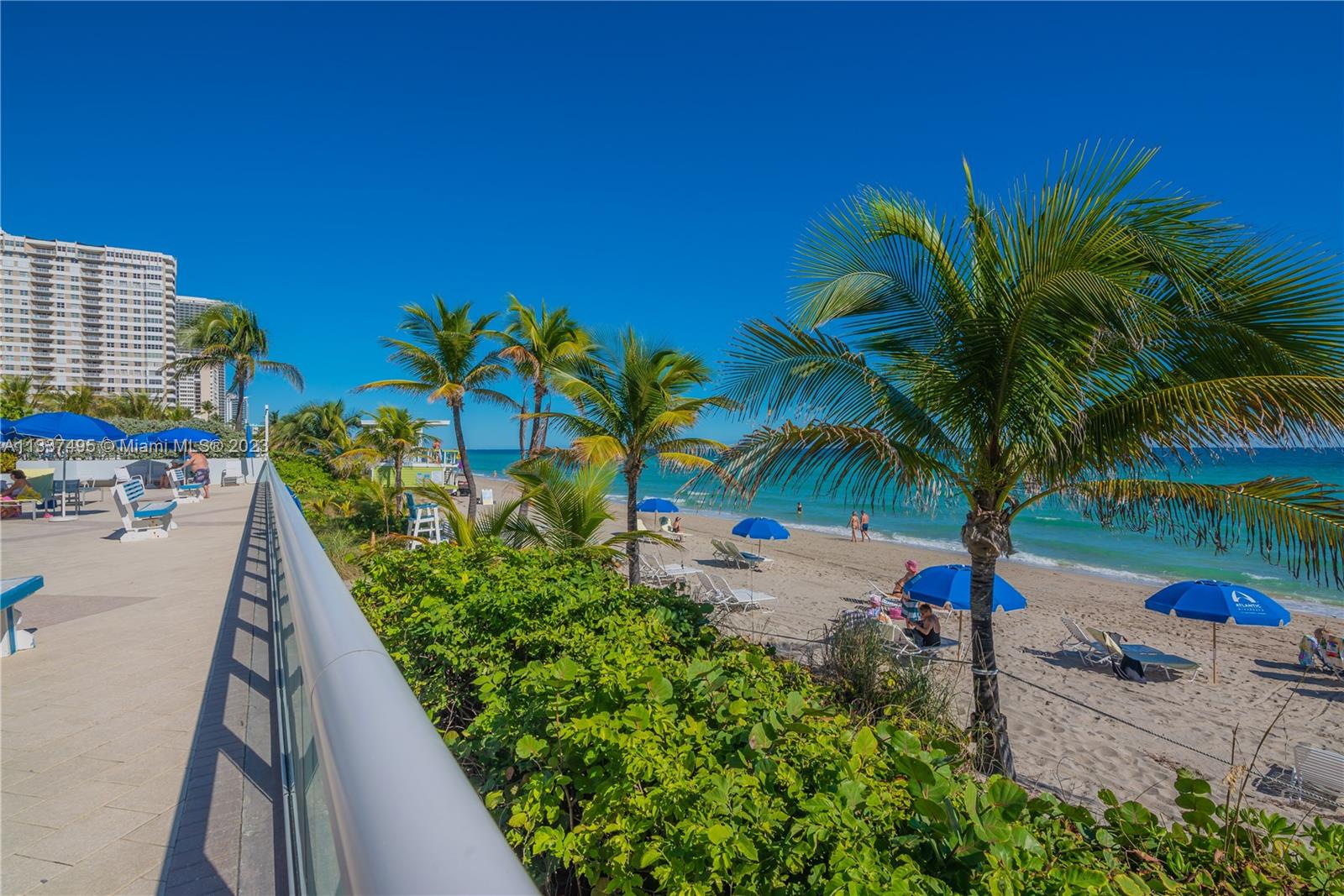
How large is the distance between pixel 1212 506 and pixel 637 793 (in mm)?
5738

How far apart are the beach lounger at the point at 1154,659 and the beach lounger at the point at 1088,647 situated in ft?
0.45

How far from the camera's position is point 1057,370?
532 centimetres

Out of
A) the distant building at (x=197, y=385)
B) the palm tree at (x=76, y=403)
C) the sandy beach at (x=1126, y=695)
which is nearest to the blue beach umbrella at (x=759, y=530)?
the sandy beach at (x=1126, y=695)

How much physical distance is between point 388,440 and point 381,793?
2488cm

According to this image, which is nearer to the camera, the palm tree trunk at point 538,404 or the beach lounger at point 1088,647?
the beach lounger at point 1088,647

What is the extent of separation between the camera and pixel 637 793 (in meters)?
1.68

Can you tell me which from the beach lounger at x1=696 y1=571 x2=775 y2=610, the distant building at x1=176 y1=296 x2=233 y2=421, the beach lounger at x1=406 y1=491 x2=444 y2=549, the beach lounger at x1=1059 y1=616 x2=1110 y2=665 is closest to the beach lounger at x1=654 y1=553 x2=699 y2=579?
the beach lounger at x1=696 y1=571 x2=775 y2=610

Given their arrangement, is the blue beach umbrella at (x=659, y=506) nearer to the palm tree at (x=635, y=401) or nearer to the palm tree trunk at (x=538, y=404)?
the palm tree trunk at (x=538, y=404)

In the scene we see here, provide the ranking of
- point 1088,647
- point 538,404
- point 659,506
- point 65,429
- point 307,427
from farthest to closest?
1. point 307,427
2. point 659,506
3. point 538,404
4. point 65,429
5. point 1088,647

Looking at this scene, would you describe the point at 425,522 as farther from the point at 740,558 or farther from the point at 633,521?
the point at 740,558

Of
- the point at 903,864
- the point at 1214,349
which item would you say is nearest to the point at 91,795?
the point at 903,864

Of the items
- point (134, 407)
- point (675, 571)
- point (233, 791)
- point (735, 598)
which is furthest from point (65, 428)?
point (134, 407)

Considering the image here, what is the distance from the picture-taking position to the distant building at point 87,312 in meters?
92.2

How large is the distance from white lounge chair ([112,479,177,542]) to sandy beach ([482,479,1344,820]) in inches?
213
